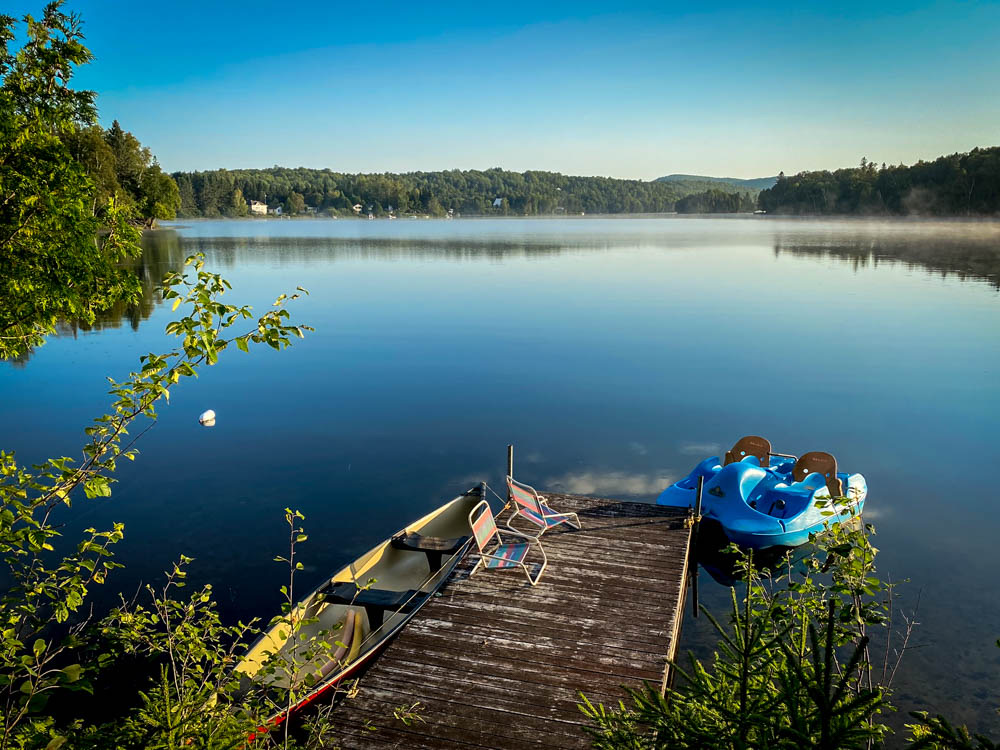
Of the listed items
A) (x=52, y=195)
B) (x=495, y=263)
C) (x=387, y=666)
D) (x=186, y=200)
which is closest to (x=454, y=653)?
(x=387, y=666)

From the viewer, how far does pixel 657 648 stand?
717cm

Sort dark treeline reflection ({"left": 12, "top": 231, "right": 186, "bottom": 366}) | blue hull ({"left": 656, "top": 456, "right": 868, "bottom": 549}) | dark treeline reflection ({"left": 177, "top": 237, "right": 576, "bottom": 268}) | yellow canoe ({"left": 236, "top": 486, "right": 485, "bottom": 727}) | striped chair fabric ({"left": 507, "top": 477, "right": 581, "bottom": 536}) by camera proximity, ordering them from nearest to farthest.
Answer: yellow canoe ({"left": 236, "top": 486, "right": 485, "bottom": 727}) < striped chair fabric ({"left": 507, "top": 477, "right": 581, "bottom": 536}) < blue hull ({"left": 656, "top": 456, "right": 868, "bottom": 549}) < dark treeline reflection ({"left": 12, "top": 231, "right": 186, "bottom": 366}) < dark treeline reflection ({"left": 177, "top": 237, "right": 576, "bottom": 268})

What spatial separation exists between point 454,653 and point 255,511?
772 centimetres

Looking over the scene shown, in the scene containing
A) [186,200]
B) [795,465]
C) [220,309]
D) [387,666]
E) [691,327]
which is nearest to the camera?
[220,309]

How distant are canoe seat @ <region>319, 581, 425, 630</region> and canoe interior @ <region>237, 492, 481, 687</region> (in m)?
0.08

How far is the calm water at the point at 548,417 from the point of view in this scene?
38.8ft

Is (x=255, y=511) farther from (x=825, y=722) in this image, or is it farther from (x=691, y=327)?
(x=691, y=327)

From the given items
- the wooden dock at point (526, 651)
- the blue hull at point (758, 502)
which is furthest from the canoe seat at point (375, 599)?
the blue hull at point (758, 502)

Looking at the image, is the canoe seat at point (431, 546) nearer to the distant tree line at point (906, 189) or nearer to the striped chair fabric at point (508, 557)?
the striped chair fabric at point (508, 557)

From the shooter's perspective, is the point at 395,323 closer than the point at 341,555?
No

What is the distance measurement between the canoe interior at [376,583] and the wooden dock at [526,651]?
43cm

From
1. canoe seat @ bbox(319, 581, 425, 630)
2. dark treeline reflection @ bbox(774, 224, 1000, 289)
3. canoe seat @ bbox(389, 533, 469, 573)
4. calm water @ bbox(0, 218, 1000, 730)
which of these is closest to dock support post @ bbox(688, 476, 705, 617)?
calm water @ bbox(0, 218, 1000, 730)

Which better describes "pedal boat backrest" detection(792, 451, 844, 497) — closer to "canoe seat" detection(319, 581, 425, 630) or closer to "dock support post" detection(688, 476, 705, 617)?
"dock support post" detection(688, 476, 705, 617)

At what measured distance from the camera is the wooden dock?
19.5 feet
